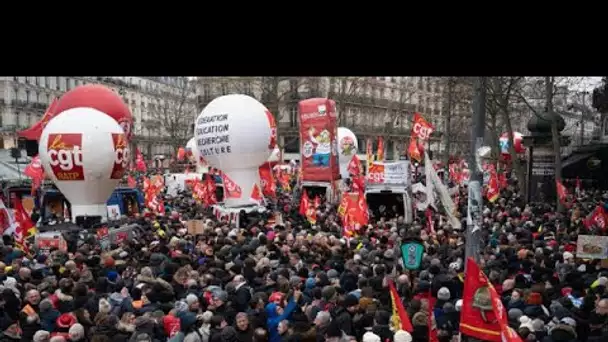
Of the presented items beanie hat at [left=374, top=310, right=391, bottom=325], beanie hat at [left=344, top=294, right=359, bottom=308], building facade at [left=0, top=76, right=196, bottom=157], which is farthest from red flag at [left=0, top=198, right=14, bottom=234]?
building facade at [left=0, top=76, right=196, bottom=157]

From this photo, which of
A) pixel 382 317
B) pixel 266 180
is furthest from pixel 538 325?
pixel 266 180

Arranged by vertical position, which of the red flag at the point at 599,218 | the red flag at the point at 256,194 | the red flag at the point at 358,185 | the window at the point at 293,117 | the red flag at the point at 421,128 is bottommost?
the red flag at the point at 599,218

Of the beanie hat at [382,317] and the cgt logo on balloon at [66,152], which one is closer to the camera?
the beanie hat at [382,317]

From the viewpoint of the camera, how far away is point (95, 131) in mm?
14930

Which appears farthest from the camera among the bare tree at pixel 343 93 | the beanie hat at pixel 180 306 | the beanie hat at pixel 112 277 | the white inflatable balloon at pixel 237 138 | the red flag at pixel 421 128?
the bare tree at pixel 343 93

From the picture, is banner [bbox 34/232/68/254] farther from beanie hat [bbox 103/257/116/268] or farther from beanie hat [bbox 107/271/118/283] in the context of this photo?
beanie hat [bbox 107/271/118/283]

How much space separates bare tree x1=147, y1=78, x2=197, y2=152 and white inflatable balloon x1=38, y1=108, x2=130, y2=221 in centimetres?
3060

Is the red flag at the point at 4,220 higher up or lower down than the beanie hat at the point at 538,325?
higher up

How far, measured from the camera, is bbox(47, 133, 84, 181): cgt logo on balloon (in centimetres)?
1472

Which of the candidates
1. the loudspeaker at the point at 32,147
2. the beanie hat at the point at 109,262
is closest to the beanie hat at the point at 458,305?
the beanie hat at the point at 109,262

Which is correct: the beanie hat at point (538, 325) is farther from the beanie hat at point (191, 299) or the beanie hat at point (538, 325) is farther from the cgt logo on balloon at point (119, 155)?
the cgt logo on balloon at point (119, 155)

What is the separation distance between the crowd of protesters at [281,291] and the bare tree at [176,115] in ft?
121

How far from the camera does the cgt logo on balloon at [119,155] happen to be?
607 inches

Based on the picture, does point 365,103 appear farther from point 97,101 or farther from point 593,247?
point 593,247
